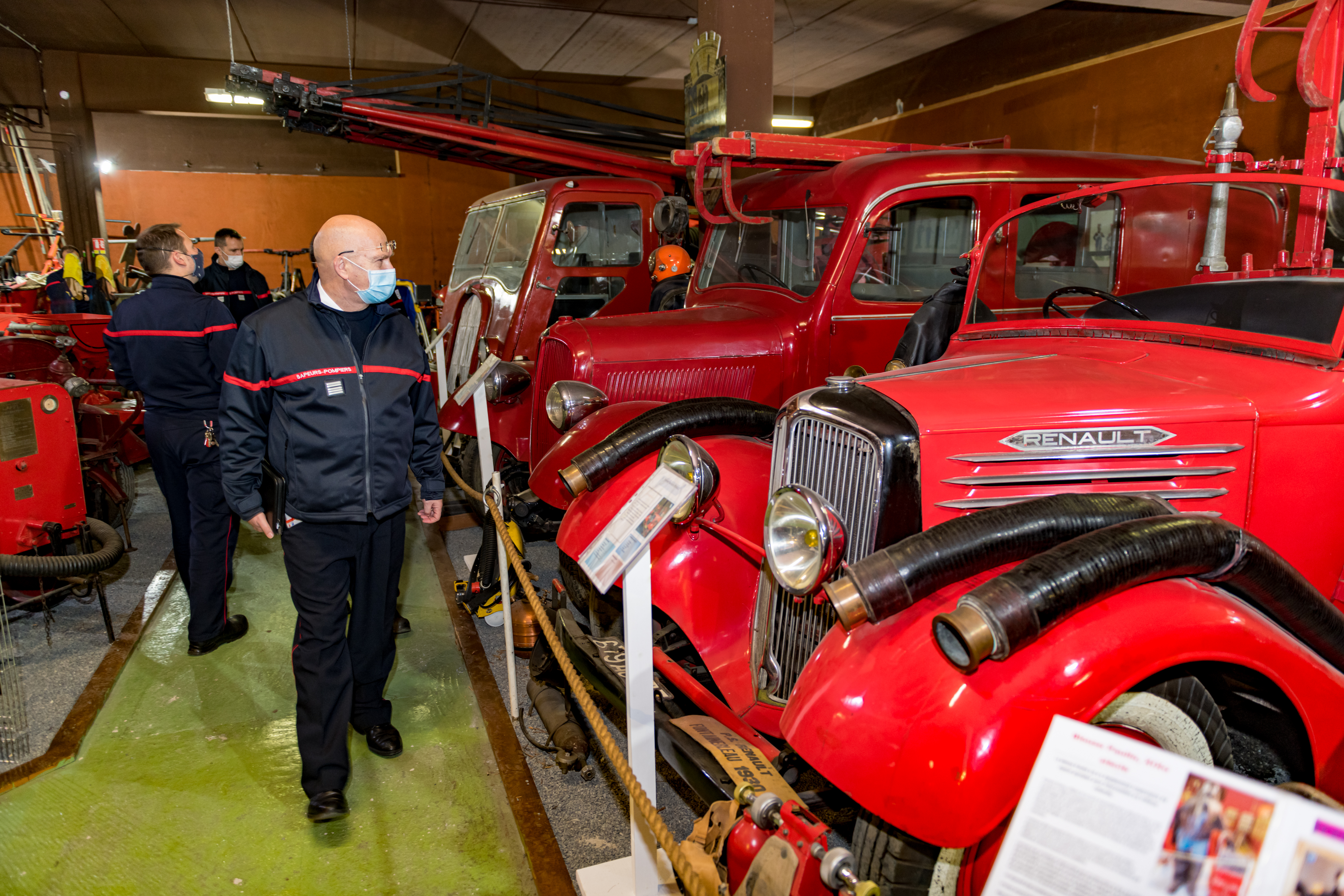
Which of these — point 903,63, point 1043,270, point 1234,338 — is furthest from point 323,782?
point 903,63

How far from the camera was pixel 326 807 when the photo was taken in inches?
104

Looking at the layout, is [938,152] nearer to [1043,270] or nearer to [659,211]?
[1043,270]

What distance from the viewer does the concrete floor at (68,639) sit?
3.30 m

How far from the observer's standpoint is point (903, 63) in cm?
1334

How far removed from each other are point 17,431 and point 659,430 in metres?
3.41

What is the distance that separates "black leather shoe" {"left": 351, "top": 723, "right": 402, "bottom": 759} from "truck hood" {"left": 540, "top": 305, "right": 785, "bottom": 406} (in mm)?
1925

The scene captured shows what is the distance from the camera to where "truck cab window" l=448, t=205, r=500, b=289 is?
6.93 m

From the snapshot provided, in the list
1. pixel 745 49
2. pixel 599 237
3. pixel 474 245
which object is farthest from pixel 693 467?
pixel 745 49

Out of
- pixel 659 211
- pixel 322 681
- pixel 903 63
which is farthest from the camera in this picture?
pixel 903 63

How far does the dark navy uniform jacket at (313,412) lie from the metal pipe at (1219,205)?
3182mm

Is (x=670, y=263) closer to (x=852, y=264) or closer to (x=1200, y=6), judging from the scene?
(x=852, y=264)

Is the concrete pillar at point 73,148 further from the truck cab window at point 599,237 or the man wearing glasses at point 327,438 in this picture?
the man wearing glasses at point 327,438

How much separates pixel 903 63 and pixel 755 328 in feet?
→ 37.3

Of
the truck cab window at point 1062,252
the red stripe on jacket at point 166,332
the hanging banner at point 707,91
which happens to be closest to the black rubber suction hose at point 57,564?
the red stripe on jacket at point 166,332
